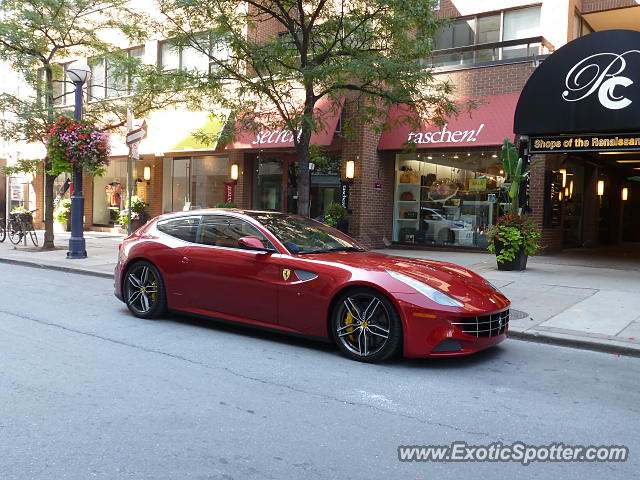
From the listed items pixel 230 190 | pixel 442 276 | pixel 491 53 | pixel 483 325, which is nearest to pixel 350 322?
pixel 442 276

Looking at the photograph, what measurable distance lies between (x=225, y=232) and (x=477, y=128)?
31.1 feet

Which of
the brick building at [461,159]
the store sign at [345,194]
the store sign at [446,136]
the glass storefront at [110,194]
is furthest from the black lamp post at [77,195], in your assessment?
the glass storefront at [110,194]

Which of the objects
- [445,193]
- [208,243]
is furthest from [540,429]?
[445,193]

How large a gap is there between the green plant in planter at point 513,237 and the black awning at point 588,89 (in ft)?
6.14

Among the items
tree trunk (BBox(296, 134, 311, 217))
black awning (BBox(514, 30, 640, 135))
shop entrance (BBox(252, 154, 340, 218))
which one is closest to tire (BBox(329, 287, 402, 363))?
tree trunk (BBox(296, 134, 311, 217))

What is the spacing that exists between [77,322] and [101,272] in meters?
4.89

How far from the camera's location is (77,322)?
283 inches

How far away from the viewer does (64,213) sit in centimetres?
2317

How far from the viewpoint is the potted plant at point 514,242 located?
38.4 ft

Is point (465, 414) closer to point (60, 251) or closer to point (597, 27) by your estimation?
point (60, 251)

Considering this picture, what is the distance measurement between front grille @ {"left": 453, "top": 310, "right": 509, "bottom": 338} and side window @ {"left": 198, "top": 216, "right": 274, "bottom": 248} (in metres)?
2.27

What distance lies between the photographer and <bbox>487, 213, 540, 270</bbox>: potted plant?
11.7 meters

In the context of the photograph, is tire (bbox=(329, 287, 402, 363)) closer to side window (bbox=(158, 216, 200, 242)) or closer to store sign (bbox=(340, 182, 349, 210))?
side window (bbox=(158, 216, 200, 242))

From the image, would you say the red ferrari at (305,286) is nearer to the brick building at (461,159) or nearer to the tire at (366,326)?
the tire at (366,326)
